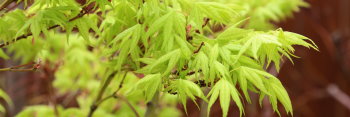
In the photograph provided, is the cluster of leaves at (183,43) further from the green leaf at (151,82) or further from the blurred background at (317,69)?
the blurred background at (317,69)

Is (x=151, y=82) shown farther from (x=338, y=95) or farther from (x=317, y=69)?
(x=317, y=69)

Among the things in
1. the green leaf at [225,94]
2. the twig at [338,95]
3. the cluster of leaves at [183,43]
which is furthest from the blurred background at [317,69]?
the green leaf at [225,94]

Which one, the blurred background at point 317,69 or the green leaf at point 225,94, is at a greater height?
the green leaf at point 225,94

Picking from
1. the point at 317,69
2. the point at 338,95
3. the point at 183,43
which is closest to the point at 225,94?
the point at 183,43

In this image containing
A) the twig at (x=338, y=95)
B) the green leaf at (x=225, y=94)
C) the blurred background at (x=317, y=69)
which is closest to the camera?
the green leaf at (x=225, y=94)

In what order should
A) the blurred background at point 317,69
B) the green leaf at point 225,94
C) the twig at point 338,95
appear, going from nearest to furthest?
the green leaf at point 225,94
the twig at point 338,95
the blurred background at point 317,69

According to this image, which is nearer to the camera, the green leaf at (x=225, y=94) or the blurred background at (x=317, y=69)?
the green leaf at (x=225, y=94)

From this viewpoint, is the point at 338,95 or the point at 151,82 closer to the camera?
the point at 151,82

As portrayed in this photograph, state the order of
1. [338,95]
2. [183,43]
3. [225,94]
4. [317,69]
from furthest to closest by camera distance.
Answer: [317,69]
[338,95]
[183,43]
[225,94]

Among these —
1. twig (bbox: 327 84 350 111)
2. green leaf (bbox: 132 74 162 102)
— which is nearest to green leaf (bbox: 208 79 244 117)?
green leaf (bbox: 132 74 162 102)

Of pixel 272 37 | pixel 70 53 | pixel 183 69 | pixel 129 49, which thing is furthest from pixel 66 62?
pixel 272 37

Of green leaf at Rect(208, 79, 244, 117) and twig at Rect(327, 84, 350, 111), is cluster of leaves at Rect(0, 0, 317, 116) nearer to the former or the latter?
green leaf at Rect(208, 79, 244, 117)
